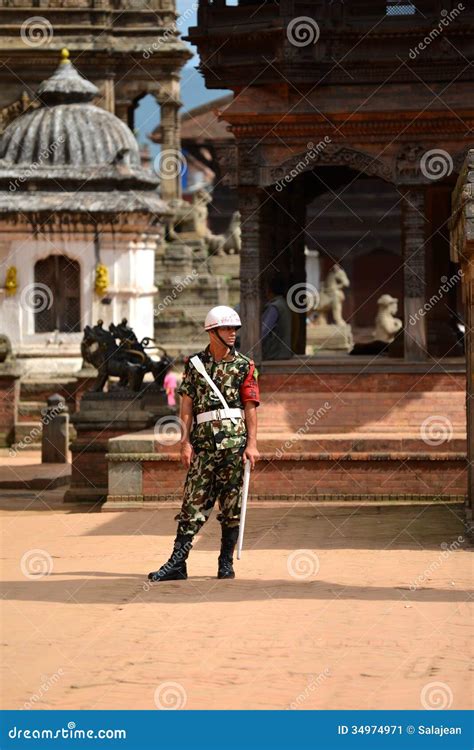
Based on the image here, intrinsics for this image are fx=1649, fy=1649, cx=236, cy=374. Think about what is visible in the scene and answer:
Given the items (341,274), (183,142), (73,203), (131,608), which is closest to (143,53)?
(341,274)

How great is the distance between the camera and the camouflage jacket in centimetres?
1123

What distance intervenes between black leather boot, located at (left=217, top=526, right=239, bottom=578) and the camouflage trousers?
5 cm

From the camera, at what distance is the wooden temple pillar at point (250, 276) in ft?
59.0

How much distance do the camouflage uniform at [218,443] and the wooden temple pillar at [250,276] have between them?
6.65 m

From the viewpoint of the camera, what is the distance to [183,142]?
61.1 m

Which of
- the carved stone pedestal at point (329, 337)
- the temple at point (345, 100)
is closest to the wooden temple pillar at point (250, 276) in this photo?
the temple at point (345, 100)

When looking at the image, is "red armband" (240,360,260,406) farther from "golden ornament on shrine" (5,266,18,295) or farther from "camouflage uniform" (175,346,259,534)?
"golden ornament on shrine" (5,266,18,295)

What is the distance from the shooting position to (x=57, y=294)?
3003 cm

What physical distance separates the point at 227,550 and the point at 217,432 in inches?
33.6

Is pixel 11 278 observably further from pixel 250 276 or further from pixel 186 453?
pixel 186 453

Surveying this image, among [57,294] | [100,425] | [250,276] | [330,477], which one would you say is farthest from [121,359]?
[57,294]

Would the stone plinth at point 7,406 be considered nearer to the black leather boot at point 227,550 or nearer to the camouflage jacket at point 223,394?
the black leather boot at point 227,550

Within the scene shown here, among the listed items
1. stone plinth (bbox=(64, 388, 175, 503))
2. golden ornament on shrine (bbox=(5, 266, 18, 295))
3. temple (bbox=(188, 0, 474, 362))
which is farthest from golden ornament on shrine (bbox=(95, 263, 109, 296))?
temple (bbox=(188, 0, 474, 362))

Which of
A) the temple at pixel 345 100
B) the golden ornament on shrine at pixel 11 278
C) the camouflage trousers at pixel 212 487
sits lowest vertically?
the camouflage trousers at pixel 212 487
